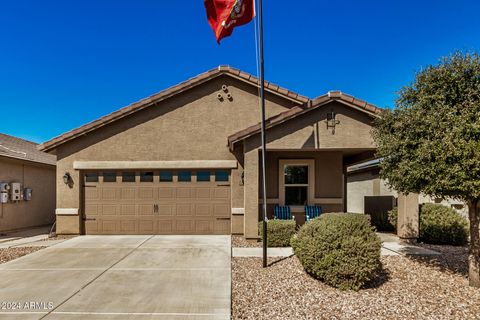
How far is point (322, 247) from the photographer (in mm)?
6117

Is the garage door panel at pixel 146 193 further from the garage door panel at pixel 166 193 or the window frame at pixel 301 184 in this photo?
the window frame at pixel 301 184

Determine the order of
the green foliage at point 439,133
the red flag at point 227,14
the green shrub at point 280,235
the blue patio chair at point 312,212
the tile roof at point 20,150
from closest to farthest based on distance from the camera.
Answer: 1. the green foliage at point 439,133
2. the red flag at point 227,14
3. the green shrub at point 280,235
4. the blue patio chair at point 312,212
5. the tile roof at point 20,150

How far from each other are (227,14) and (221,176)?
19.3ft

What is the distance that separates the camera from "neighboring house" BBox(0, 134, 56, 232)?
12438 millimetres

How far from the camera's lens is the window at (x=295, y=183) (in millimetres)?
11789

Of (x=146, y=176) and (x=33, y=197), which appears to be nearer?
(x=146, y=176)

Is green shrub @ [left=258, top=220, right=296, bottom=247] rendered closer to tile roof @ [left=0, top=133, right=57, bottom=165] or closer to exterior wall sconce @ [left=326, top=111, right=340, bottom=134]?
exterior wall sconce @ [left=326, top=111, right=340, bottom=134]

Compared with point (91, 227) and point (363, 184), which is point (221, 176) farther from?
point (363, 184)

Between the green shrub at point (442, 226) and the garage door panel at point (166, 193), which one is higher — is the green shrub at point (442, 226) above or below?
below

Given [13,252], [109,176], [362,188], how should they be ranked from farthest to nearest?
[362,188]
[109,176]
[13,252]

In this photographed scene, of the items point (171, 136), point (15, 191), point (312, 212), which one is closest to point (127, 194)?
point (171, 136)

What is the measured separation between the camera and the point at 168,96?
1172cm

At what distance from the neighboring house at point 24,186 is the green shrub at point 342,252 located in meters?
12.5

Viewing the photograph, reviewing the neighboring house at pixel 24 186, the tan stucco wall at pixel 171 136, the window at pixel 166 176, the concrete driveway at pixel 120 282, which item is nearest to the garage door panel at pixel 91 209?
the tan stucco wall at pixel 171 136
